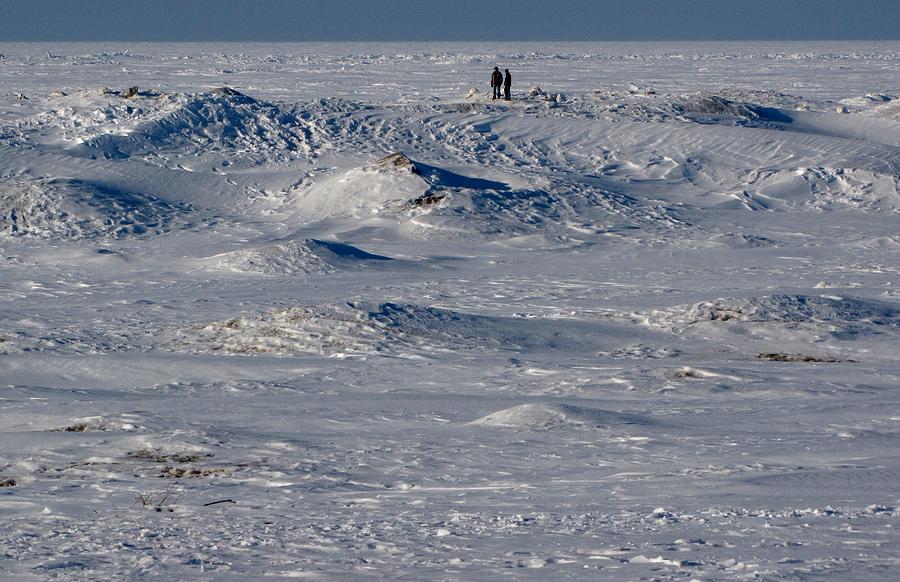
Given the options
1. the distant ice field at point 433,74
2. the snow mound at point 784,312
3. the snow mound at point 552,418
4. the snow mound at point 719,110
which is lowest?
the snow mound at point 552,418

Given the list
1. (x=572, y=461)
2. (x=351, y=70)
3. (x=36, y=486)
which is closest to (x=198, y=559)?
(x=36, y=486)

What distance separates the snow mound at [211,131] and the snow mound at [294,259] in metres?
7.79

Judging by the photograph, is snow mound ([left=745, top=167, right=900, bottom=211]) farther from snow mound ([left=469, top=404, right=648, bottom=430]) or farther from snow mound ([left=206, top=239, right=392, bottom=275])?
snow mound ([left=469, top=404, right=648, bottom=430])

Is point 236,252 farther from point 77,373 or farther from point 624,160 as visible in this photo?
point 624,160

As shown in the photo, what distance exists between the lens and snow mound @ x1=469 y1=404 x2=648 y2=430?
881 cm

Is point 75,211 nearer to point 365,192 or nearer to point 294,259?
point 365,192

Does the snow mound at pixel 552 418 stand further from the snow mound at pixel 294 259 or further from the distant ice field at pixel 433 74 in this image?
the distant ice field at pixel 433 74

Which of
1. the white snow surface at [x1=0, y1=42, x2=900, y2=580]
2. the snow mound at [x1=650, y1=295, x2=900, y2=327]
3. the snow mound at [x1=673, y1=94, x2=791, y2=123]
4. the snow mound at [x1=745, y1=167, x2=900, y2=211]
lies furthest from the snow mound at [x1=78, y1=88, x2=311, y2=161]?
the snow mound at [x1=650, y1=295, x2=900, y2=327]

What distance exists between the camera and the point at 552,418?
8914mm

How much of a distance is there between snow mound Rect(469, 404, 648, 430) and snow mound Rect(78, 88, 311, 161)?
17.5 meters

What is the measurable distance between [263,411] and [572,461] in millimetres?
2799

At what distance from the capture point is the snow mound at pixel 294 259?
17641 millimetres

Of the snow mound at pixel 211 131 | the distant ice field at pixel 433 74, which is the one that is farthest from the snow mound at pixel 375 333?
the distant ice field at pixel 433 74

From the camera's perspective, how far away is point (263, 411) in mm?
9688
